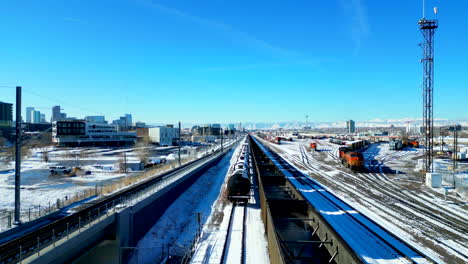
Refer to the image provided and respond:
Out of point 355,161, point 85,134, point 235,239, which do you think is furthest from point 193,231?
point 85,134

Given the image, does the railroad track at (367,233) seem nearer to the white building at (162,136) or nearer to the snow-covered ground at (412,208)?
the snow-covered ground at (412,208)

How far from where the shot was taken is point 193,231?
744 inches

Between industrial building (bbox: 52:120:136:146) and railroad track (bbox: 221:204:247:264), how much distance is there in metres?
95.0

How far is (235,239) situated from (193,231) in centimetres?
438

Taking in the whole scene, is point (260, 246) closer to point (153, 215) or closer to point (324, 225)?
point (324, 225)

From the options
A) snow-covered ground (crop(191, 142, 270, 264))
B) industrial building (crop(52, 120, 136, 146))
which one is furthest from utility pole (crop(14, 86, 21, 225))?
industrial building (crop(52, 120, 136, 146))

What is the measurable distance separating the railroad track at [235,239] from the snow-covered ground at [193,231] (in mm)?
328

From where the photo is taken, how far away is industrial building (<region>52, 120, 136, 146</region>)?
9762 centimetres

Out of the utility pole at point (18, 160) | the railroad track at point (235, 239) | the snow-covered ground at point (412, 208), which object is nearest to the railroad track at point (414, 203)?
the snow-covered ground at point (412, 208)

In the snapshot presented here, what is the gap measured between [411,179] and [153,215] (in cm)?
3204

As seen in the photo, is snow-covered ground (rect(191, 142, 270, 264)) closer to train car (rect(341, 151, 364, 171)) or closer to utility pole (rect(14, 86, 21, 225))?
utility pole (rect(14, 86, 21, 225))

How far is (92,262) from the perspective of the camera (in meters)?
14.4

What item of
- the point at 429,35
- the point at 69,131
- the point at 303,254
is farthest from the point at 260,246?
the point at 69,131

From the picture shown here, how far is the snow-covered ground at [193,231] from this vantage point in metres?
14.9
